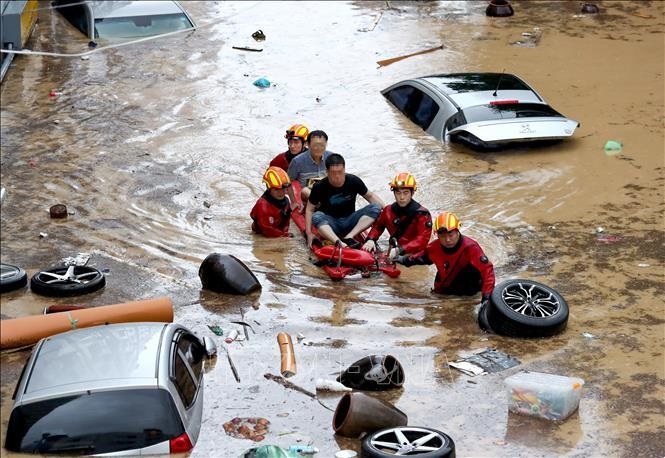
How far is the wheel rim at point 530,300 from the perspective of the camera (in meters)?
10.3

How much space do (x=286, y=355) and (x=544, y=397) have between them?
2.27 metres

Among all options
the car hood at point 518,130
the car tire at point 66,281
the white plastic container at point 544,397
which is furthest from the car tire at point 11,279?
the car hood at point 518,130

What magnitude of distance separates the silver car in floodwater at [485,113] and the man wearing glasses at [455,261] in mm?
4816

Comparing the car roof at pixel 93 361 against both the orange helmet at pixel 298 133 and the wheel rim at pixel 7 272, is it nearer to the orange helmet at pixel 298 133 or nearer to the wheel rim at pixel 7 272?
the wheel rim at pixel 7 272

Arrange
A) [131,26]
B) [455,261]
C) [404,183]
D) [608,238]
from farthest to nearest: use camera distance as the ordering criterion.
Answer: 1. [131,26]
2. [608,238]
3. [404,183]
4. [455,261]

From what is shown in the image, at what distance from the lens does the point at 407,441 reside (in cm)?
796

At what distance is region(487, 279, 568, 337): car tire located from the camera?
10164 mm

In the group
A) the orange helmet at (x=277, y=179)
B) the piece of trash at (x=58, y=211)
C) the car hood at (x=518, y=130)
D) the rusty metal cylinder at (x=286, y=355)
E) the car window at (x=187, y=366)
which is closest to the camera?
the car window at (x=187, y=366)

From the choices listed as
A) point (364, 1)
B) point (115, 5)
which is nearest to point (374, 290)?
point (115, 5)

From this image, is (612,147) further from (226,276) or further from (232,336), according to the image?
(232,336)

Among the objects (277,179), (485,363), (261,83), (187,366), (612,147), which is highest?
(187,366)

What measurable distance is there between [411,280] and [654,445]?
4009 mm

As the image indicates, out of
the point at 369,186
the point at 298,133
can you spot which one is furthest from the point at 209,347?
the point at 369,186

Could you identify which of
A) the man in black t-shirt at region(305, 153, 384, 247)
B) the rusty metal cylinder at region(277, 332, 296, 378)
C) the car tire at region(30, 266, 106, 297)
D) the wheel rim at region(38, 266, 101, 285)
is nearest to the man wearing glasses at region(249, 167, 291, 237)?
the man in black t-shirt at region(305, 153, 384, 247)
